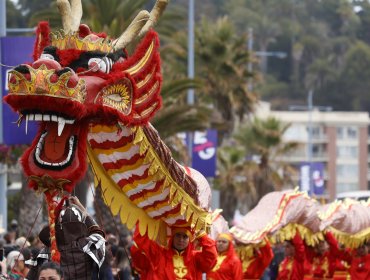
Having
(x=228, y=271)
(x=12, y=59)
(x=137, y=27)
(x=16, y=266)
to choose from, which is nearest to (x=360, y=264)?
(x=228, y=271)

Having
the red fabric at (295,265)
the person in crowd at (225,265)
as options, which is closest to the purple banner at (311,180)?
the red fabric at (295,265)

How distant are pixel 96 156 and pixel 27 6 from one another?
69.1 m

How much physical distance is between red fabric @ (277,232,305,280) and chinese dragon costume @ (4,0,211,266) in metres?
6.35

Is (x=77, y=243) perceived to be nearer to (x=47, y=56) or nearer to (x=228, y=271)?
(x=47, y=56)

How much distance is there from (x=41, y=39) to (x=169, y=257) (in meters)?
3.25

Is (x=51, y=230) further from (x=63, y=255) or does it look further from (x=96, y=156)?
(x=96, y=156)

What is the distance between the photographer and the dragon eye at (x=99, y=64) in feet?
40.1

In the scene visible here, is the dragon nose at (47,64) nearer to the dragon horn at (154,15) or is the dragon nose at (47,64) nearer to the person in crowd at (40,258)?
the dragon horn at (154,15)

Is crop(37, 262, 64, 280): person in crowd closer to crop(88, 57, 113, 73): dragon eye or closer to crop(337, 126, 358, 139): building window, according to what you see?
crop(88, 57, 113, 73): dragon eye

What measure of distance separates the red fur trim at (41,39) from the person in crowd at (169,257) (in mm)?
2849

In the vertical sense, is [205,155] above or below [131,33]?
below

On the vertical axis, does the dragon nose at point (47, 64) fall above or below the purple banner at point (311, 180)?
above

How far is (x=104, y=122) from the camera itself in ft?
40.2

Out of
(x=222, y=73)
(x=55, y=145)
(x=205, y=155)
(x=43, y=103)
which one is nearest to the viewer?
(x=43, y=103)
